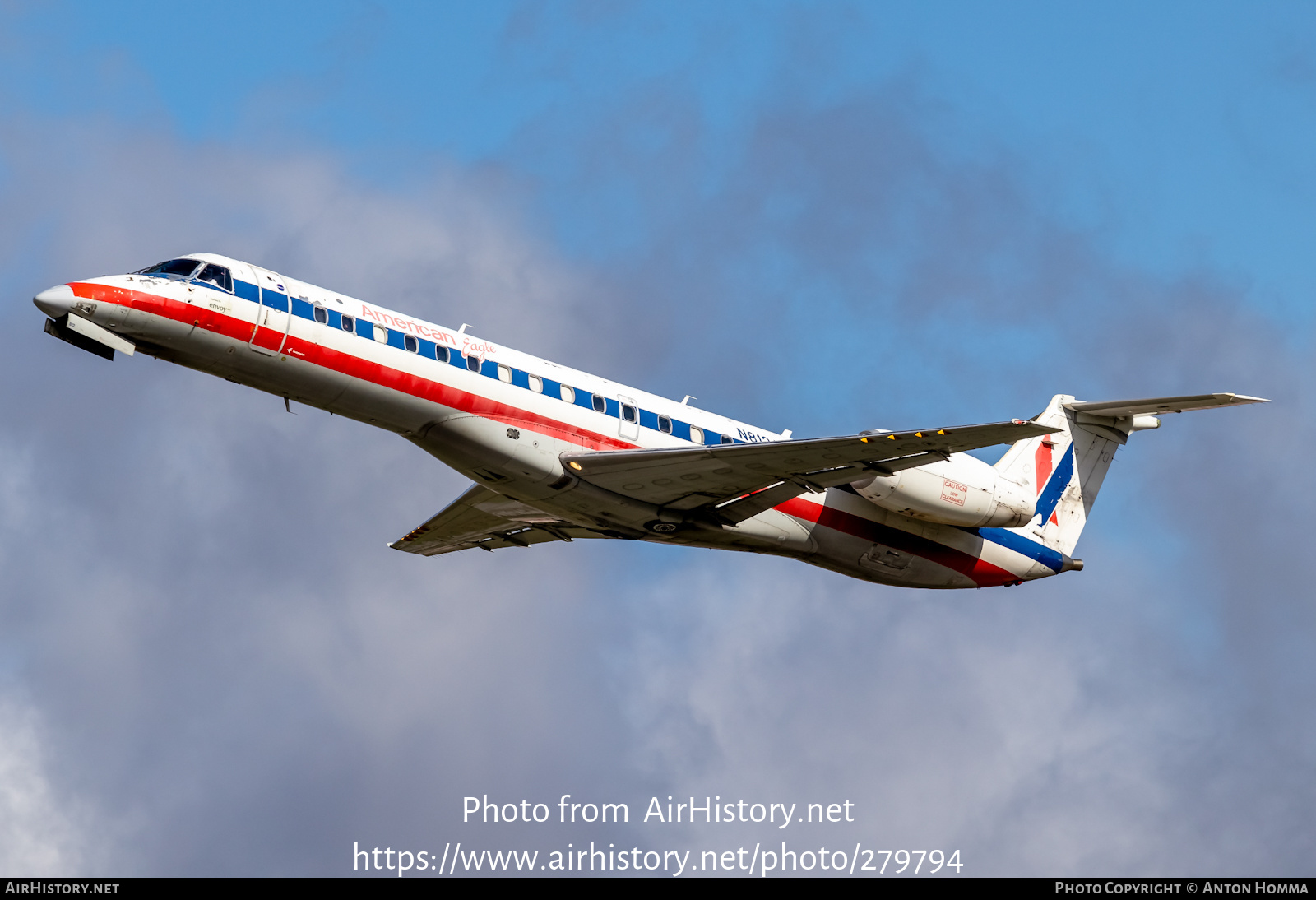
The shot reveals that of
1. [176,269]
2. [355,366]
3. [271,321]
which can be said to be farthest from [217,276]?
[355,366]

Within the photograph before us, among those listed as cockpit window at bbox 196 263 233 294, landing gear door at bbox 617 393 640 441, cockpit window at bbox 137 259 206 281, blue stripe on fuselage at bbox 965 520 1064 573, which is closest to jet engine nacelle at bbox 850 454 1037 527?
blue stripe on fuselage at bbox 965 520 1064 573

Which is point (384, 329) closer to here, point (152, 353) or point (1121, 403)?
point (152, 353)

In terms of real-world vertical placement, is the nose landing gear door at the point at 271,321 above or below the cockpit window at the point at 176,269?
below

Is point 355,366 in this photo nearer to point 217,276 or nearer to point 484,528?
point 217,276

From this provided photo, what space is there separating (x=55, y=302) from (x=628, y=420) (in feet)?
30.5

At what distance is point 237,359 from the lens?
25.6 metres

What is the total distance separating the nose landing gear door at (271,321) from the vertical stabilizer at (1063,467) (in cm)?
1425

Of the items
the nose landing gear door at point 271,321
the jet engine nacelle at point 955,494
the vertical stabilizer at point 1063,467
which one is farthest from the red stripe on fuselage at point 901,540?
the nose landing gear door at point 271,321

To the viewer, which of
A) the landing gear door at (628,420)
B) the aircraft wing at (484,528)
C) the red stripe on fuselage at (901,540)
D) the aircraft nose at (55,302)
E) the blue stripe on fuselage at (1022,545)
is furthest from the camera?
the blue stripe on fuselage at (1022,545)

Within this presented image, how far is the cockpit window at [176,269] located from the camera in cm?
2562

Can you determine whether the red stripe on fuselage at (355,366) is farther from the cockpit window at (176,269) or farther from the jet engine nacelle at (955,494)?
the jet engine nacelle at (955,494)

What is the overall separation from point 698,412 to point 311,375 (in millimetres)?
7065
